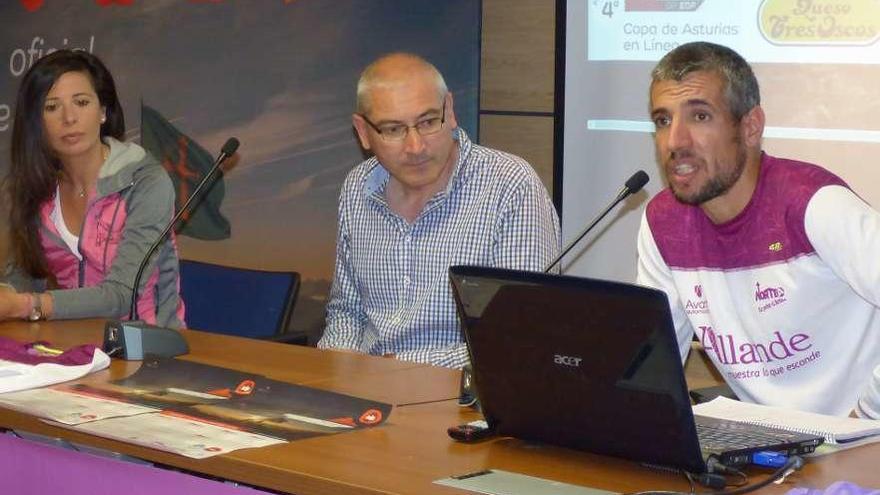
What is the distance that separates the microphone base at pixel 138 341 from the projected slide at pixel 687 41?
165 centimetres

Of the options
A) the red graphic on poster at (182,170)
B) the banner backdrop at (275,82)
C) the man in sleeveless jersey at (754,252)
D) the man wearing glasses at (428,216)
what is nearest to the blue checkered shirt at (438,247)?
the man wearing glasses at (428,216)

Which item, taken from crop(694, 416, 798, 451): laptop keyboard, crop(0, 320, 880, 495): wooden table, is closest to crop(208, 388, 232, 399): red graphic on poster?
crop(0, 320, 880, 495): wooden table

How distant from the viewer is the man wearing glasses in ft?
9.82

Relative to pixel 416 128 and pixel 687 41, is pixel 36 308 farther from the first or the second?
pixel 687 41

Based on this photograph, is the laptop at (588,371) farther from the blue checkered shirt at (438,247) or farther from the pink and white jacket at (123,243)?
the pink and white jacket at (123,243)

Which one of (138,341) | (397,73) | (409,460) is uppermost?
(397,73)

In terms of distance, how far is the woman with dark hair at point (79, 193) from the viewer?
11.3 feet

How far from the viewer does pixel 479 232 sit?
3014 mm

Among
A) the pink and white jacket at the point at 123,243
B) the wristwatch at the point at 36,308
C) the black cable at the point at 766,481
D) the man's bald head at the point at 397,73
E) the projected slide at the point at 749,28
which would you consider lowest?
the black cable at the point at 766,481

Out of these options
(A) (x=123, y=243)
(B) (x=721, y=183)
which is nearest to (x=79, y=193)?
(A) (x=123, y=243)

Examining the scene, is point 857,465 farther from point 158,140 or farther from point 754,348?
point 158,140

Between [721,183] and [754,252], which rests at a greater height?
[721,183]

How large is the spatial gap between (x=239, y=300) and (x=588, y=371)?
1794mm

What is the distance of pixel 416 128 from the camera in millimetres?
2996
